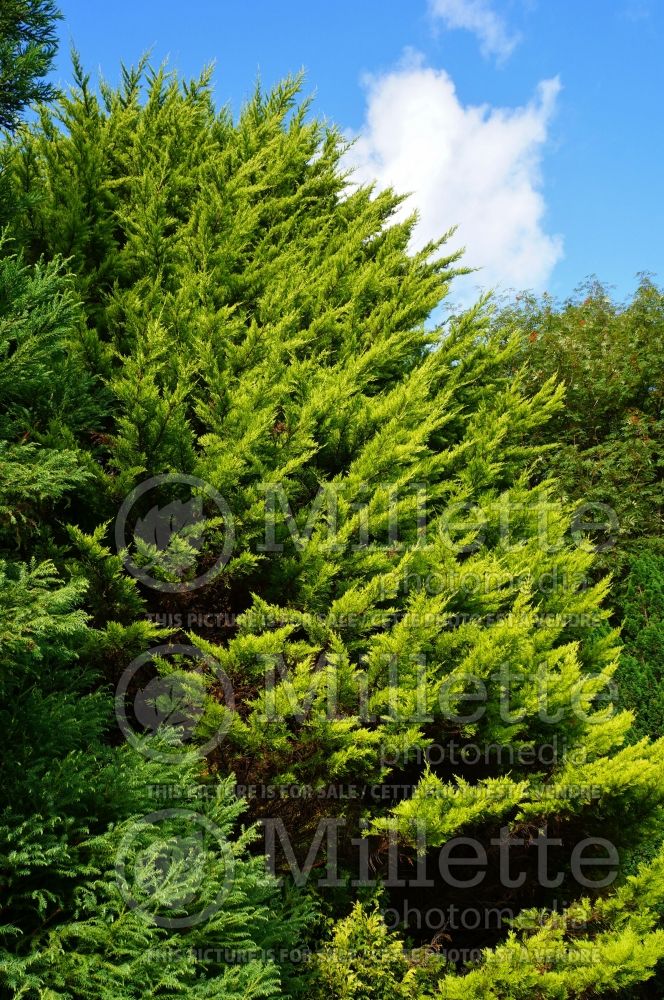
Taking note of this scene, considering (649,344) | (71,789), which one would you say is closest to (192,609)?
(71,789)

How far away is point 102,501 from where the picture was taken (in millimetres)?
5621

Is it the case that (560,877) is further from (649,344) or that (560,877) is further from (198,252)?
(649,344)

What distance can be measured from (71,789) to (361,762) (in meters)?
2.38

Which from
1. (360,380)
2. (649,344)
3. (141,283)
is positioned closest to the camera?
(141,283)
